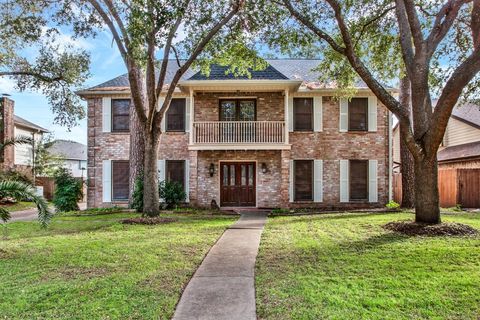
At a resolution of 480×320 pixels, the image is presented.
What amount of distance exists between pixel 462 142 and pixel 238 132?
47.2ft

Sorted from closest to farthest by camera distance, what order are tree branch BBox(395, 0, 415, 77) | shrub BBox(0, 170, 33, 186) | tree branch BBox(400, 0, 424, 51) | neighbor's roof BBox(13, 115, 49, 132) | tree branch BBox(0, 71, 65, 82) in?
shrub BBox(0, 170, 33, 186) < tree branch BBox(400, 0, 424, 51) < tree branch BBox(395, 0, 415, 77) < tree branch BBox(0, 71, 65, 82) < neighbor's roof BBox(13, 115, 49, 132)

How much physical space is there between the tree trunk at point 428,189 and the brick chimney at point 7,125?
21.6 metres

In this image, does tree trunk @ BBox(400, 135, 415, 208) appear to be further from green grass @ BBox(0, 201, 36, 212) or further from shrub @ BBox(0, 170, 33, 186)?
green grass @ BBox(0, 201, 36, 212)

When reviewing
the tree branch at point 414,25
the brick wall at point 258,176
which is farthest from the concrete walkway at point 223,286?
the brick wall at point 258,176

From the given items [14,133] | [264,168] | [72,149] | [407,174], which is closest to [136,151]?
[264,168]

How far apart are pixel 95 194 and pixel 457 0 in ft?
49.4

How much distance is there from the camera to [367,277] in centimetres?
463

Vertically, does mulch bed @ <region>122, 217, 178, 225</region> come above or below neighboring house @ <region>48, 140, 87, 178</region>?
below

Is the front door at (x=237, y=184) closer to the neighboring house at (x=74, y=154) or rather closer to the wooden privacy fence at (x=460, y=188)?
the wooden privacy fence at (x=460, y=188)

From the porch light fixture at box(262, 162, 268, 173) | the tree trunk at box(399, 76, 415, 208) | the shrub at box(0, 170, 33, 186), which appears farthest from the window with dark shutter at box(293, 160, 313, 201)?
the shrub at box(0, 170, 33, 186)

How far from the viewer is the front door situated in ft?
49.0

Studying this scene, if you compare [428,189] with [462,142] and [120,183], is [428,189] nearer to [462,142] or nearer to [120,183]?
[120,183]

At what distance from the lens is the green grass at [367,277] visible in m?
3.54

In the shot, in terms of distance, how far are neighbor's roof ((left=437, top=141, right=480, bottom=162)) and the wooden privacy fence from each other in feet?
6.97
